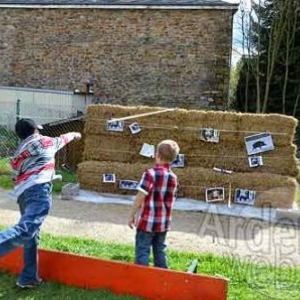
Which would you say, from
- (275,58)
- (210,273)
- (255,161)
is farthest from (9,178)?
(275,58)

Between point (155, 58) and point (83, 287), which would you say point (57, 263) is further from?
point (155, 58)

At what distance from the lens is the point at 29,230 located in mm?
4691

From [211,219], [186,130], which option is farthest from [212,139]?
[211,219]

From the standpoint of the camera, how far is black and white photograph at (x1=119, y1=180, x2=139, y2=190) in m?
9.93

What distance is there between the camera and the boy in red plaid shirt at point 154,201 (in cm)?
473

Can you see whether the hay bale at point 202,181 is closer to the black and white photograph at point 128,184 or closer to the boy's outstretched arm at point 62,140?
the black and white photograph at point 128,184

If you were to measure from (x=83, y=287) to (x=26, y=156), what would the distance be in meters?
1.37

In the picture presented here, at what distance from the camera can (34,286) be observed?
5047 mm

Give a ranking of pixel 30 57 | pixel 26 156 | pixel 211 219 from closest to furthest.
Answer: pixel 26 156 → pixel 211 219 → pixel 30 57

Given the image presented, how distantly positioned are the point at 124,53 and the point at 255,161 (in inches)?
Answer: 450

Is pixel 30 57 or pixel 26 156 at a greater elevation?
pixel 30 57

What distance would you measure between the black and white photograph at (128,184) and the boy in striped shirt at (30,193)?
495 cm

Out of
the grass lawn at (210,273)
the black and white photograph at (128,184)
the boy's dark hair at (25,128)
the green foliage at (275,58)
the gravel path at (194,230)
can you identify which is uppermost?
the green foliage at (275,58)

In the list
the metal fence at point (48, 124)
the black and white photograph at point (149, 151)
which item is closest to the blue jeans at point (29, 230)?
the black and white photograph at point (149, 151)
